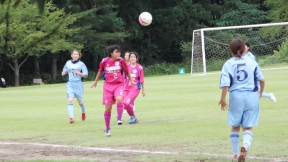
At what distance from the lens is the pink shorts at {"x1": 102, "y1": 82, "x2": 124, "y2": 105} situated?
532 inches

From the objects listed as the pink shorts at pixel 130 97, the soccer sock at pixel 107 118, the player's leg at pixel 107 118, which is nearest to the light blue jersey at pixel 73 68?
the pink shorts at pixel 130 97

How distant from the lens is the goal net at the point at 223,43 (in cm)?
4725

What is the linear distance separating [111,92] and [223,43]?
1489 inches

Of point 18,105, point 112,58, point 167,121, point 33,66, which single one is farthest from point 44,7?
point 33,66

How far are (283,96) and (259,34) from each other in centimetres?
2928

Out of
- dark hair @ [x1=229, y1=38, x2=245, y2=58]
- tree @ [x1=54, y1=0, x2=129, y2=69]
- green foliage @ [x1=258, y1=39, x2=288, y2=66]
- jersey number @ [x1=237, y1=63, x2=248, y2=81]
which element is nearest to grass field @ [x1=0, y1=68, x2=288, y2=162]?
jersey number @ [x1=237, y1=63, x2=248, y2=81]

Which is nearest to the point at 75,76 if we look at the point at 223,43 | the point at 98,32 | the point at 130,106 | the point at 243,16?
the point at 130,106

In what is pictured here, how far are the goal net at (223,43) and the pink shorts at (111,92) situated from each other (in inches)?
1214

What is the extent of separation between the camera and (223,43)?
5066 centimetres

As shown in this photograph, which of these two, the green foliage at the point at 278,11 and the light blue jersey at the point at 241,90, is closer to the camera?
the light blue jersey at the point at 241,90

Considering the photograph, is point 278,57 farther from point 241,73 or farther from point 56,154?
point 241,73

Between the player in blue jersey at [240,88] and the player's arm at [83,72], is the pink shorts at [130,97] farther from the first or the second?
the player in blue jersey at [240,88]

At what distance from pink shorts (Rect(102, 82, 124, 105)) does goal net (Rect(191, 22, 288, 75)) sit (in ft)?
101

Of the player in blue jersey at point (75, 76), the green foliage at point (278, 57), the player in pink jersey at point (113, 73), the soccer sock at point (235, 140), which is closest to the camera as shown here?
the soccer sock at point (235, 140)
